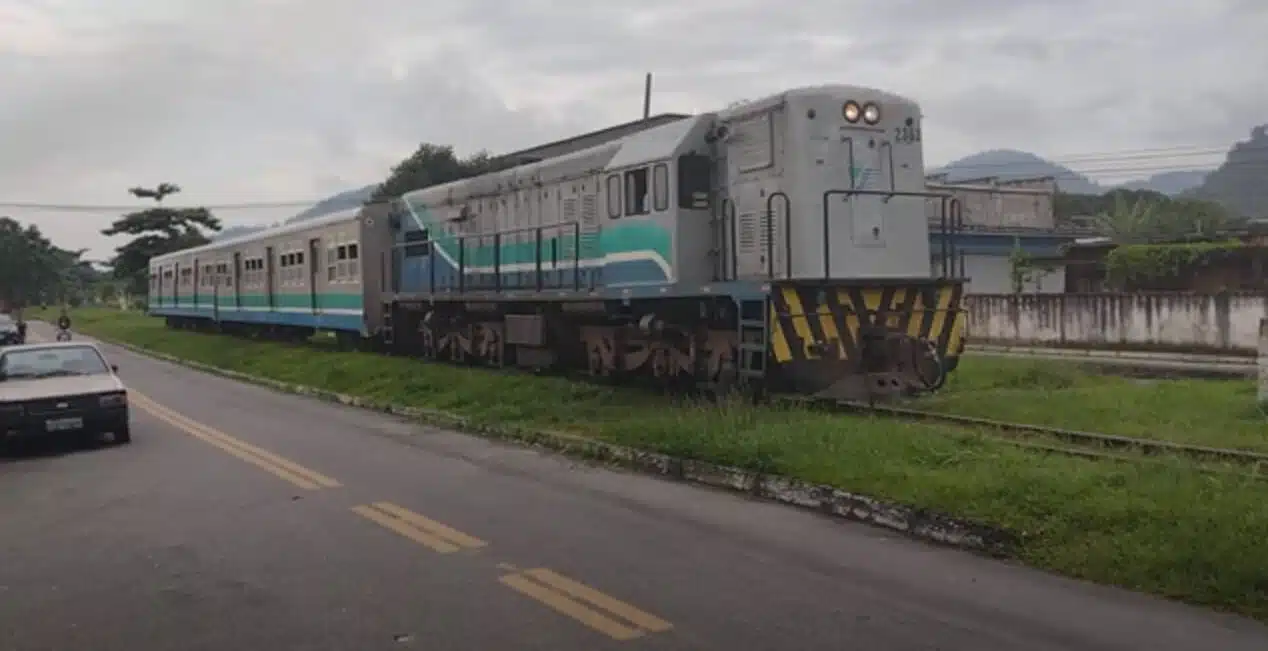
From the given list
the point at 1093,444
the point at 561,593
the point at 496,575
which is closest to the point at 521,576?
the point at 496,575

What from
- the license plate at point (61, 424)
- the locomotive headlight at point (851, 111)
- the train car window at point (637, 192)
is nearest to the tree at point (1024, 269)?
the train car window at point (637, 192)

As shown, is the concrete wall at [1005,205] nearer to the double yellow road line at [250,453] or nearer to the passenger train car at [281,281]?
the passenger train car at [281,281]

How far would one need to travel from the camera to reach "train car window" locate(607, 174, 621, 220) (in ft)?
56.3

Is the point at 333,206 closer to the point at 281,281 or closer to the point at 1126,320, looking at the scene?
the point at 281,281

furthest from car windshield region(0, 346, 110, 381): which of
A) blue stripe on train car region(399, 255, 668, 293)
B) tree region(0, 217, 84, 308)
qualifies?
tree region(0, 217, 84, 308)

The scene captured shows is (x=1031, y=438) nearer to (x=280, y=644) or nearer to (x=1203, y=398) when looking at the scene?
(x=1203, y=398)

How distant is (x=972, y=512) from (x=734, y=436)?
3366 millimetres

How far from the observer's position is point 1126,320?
90.7 ft

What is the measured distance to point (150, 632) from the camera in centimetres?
625

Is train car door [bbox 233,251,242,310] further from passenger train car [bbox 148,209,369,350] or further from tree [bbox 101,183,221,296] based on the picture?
tree [bbox 101,183,221,296]

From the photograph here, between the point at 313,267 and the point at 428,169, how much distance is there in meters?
38.0

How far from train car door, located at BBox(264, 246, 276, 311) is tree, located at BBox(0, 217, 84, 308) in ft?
244

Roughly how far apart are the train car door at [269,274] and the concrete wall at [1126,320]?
66.1ft

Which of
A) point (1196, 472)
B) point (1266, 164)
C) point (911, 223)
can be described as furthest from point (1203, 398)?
point (1266, 164)
